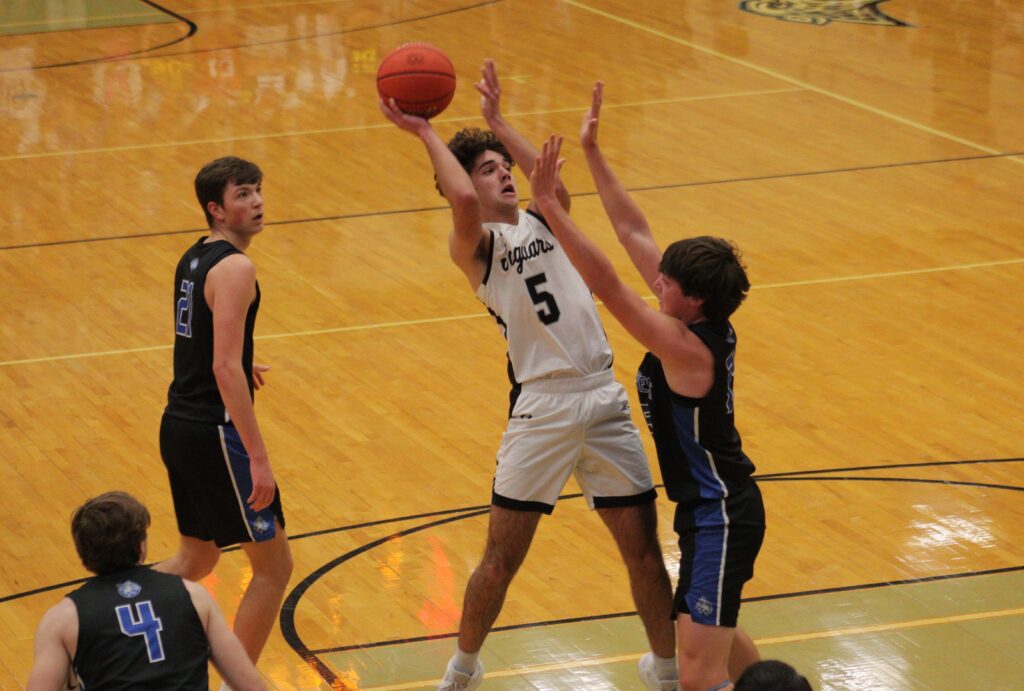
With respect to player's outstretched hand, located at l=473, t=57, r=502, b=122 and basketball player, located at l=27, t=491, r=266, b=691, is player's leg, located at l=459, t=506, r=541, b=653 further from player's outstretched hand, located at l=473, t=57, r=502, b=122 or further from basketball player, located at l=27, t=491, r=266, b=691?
basketball player, located at l=27, t=491, r=266, b=691

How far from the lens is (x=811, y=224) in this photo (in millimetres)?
11961

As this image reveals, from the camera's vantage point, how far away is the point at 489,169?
18.8 feet

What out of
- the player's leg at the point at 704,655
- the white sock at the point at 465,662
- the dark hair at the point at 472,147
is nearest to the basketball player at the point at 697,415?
the player's leg at the point at 704,655

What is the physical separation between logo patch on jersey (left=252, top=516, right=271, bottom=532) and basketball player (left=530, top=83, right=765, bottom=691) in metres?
1.35

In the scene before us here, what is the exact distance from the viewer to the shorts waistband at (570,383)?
554 centimetres

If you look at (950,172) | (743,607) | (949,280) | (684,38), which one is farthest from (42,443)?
(684,38)

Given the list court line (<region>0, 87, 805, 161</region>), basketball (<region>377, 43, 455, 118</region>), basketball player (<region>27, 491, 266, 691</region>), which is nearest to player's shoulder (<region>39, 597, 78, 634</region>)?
basketball player (<region>27, 491, 266, 691</region>)

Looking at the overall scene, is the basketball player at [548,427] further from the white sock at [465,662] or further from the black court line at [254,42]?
the black court line at [254,42]

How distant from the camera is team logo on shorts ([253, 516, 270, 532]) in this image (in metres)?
5.48

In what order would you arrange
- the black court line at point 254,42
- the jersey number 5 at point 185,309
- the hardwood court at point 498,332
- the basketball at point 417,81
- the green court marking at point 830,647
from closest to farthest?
the jersey number 5 at point 185,309 → the green court marking at point 830,647 → the basketball at point 417,81 → the hardwood court at point 498,332 → the black court line at point 254,42

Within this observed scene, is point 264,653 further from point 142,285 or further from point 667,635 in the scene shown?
point 142,285

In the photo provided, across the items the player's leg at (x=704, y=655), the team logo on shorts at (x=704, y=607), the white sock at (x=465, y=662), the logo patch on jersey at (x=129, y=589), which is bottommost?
the white sock at (x=465, y=662)

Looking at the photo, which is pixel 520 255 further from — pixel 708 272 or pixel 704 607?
pixel 704 607

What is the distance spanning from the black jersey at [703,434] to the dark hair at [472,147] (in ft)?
3.57
